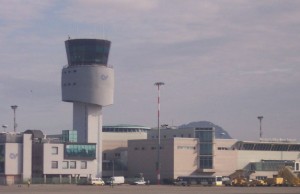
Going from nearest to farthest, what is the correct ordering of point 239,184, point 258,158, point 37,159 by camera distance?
1. point 239,184
2. point 37,159
3. point 258,158

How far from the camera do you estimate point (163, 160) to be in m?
163

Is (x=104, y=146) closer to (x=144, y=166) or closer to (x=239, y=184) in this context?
(x=144, y=166)

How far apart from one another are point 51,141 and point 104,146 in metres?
27.0

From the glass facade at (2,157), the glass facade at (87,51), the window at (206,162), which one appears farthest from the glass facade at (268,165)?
the glass facade at (2,157)

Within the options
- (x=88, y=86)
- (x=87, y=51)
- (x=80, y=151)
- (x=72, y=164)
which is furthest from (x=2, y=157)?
(x=87, y=51)

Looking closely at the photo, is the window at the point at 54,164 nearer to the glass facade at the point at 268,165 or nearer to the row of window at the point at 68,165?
the row of window at the point at 68,165

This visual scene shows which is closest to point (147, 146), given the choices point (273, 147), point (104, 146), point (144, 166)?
point (144, 166)

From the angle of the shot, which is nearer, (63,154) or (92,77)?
(63,154)

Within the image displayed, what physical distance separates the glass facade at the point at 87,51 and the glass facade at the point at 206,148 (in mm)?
28667

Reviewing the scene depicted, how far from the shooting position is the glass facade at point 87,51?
171m

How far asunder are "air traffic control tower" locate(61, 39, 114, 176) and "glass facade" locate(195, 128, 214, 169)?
2292 cm

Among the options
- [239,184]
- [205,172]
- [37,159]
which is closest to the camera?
[239,184]

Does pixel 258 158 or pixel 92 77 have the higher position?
pixel 92 77

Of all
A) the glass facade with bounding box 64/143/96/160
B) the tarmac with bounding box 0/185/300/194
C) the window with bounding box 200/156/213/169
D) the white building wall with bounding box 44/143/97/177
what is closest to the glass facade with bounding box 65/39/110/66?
the glass facade with bounding box 64/143/96/160
